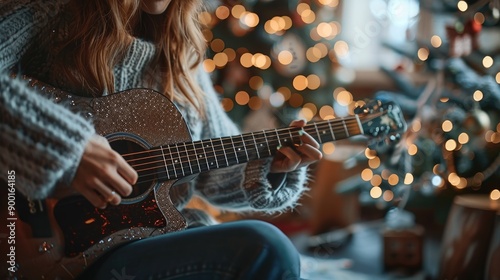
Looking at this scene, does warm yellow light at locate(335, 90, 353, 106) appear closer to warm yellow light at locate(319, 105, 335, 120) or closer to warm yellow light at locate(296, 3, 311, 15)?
warm yellow light at locate(319, 105, 335, 120)

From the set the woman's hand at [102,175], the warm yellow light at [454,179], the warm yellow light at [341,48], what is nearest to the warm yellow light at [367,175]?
the warm yellow light at [454,179]

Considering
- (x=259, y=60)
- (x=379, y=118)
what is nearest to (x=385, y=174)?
(x=259, y=60)

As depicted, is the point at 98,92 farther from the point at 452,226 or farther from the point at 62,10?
the point at 452,226

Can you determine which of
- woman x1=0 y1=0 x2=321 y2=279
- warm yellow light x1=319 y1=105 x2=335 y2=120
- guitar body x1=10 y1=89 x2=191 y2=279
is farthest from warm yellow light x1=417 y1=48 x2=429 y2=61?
guitar body x1=10 y1=89 x2=191 y2=279

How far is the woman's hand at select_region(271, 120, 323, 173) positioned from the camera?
1012mm

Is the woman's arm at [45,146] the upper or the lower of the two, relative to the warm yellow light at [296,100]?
upper

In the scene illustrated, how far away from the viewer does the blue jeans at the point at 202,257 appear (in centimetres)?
83

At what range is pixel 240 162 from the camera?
0.98 metres

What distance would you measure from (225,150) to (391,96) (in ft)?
2.59

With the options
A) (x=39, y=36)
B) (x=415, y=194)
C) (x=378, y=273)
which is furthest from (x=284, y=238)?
(x=415, y=194)

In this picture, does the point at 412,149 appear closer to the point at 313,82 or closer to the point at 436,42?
the point at 436,42

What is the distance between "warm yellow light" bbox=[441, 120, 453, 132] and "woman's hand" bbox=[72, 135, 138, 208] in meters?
1.45

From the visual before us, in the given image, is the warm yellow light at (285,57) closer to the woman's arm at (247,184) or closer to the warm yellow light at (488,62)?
the warm yellow light at (488,62)

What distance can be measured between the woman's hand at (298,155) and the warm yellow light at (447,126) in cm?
111
